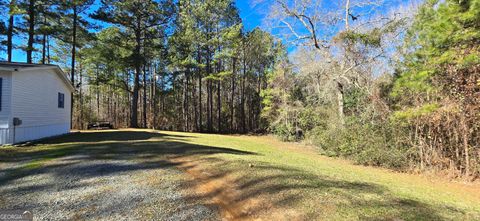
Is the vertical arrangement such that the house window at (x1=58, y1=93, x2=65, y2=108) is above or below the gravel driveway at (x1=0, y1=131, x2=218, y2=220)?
above

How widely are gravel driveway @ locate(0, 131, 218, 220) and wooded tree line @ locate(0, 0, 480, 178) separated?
7363mm

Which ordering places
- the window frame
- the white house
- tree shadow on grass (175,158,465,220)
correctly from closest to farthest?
tree shadow on grass (175,158,465,220) < the white house < the window frame

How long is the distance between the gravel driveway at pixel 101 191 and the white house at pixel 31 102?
4.16m

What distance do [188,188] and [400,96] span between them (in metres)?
8.32

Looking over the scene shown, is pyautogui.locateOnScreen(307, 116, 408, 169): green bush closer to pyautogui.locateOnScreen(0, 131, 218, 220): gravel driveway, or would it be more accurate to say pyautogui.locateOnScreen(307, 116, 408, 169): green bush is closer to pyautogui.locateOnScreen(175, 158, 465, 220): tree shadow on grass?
pyautogui.locateOnScreen(175, 158, 465, 220): tree shadow on grass

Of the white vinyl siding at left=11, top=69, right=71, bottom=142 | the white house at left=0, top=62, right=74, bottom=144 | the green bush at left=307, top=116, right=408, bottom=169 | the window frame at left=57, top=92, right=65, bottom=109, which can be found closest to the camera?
the green bush at left=307, top=116, right=408, bottom=169

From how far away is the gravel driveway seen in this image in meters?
3.51

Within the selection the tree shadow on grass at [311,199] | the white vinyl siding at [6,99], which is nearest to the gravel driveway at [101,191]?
the tree shadow on grass at [311,199]

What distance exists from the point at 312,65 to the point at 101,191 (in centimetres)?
1244

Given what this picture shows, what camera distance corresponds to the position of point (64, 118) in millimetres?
15039

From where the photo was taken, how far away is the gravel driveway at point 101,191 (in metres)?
3.51

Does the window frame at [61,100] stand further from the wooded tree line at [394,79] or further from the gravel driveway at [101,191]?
the wooded tree line at [394,79]

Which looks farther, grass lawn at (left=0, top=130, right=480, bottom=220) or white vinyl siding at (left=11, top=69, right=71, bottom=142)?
white vinyl siding at (left=11, top=69, right=71, bottom=142)

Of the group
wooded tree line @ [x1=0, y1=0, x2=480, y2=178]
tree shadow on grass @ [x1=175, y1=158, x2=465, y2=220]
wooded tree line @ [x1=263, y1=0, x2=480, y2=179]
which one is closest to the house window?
wooded tree line @ [x1=0, y1=0, x2=480, y2=178]
